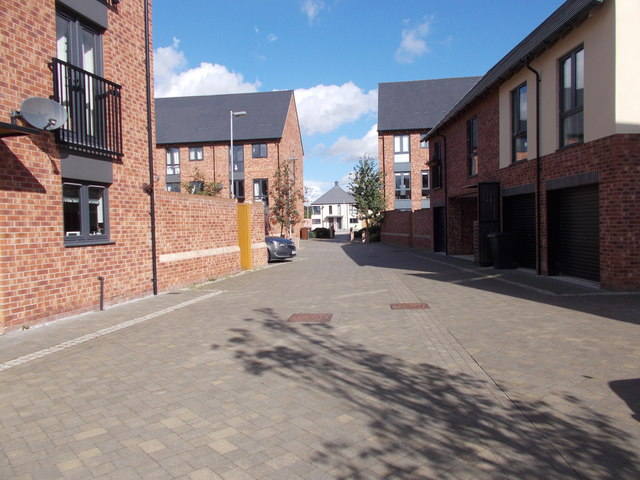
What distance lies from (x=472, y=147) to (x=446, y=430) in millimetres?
17149

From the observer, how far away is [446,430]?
3701mm

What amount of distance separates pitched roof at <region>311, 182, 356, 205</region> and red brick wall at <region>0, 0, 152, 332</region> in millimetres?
94561

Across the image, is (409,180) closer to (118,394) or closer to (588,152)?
(588,152)

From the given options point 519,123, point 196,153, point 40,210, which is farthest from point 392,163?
point 40,210

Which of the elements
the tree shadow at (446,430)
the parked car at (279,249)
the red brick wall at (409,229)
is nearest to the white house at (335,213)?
the red brick wall at (409,229)

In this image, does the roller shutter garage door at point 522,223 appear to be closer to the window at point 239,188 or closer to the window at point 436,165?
the window at point 436,165

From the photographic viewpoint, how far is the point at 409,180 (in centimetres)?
4375

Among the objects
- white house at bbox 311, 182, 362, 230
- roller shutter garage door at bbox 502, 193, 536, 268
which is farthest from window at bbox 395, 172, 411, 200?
white house at bbox 311, 182, 362, 230

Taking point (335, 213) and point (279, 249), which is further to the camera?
point (335, 213)

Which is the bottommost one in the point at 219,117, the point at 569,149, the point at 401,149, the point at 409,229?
the point at 409,229

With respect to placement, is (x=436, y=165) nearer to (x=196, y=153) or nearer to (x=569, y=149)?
(x=569, y=149)

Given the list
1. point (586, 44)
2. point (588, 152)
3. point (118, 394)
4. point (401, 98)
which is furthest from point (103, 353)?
point (401, 98)

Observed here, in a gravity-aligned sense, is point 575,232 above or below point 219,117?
below

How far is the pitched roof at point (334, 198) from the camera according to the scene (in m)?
105
